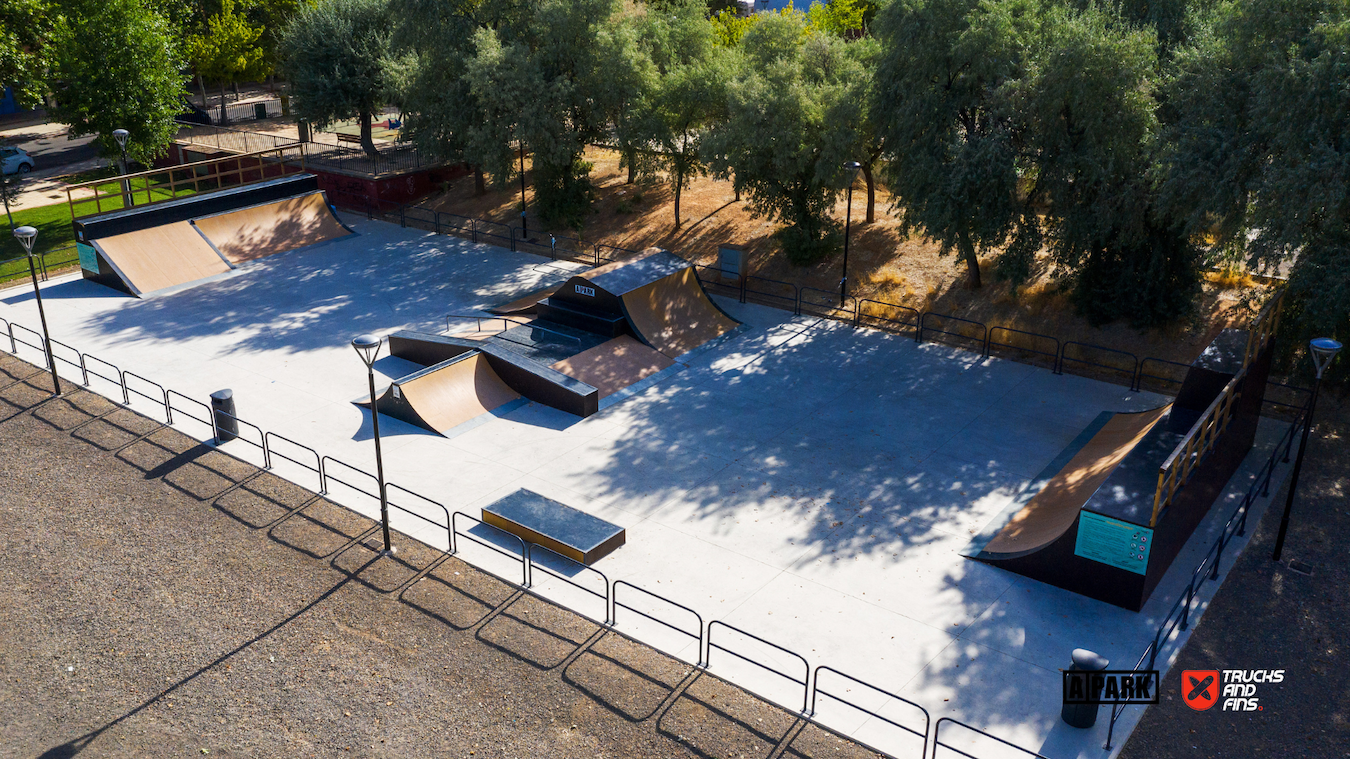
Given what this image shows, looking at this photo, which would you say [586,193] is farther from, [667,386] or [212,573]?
[212,573]

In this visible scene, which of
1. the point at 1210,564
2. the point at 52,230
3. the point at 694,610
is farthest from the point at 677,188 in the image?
the point at 52,230

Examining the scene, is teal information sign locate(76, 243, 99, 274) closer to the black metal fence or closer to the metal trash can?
the black metal fence

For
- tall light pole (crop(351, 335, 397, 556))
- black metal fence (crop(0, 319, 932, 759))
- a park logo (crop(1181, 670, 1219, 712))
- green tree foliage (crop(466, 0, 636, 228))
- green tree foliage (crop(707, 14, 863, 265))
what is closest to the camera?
black metal fence (crop(0, 319, 932, 759))

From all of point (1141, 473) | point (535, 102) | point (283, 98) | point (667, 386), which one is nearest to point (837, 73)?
point (535, 102)

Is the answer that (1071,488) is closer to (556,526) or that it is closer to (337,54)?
(556,526)

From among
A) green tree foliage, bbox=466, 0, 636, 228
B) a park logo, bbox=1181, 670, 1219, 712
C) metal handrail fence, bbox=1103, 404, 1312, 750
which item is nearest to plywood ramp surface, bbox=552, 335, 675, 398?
green tree foliage, bbox=466, 0, 636, 228

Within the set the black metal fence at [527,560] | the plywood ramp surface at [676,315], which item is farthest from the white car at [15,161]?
the plywood ramp surface at [676,315]

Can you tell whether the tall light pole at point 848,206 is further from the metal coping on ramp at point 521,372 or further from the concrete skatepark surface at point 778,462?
the metal coping on ramp at point 521,372
